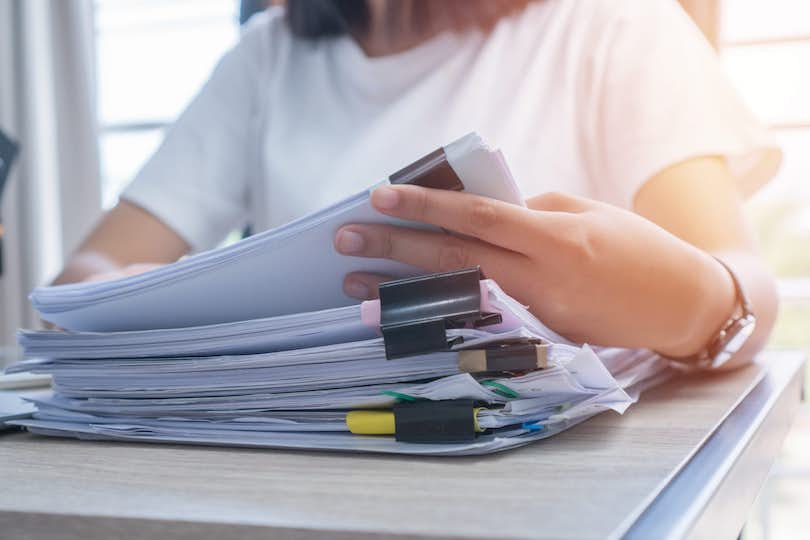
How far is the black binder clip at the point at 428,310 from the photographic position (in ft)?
1.07

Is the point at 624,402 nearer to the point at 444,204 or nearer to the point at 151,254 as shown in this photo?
the point at 444,204

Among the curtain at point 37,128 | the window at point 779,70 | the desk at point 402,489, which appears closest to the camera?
the desk at point 402,489

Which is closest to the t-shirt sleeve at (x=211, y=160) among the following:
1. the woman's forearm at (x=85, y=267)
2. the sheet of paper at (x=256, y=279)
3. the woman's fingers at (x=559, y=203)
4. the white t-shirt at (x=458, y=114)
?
the white t-shirt at (x=458, y=114)

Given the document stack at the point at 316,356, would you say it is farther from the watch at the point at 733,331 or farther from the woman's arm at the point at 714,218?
the woman's arm at the point at 714,218

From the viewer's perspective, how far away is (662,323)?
1.49 ft

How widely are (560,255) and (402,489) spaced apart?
153 millimetres

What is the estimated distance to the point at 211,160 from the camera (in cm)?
105

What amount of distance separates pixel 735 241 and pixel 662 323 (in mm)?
254

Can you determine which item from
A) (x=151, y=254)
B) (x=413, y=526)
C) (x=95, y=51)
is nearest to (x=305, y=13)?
(x=151, y=254)

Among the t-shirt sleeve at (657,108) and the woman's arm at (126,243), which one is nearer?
the t-shirt sleeve at (657,108)

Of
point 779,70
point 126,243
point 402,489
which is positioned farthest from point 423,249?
point 779,70

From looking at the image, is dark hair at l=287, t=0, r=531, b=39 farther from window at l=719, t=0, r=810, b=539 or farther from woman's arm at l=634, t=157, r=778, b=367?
window at l=719, t=0, r=810, b=539

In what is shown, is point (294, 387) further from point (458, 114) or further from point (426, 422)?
point (458, 114)

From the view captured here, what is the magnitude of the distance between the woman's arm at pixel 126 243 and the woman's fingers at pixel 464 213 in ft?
2.02
